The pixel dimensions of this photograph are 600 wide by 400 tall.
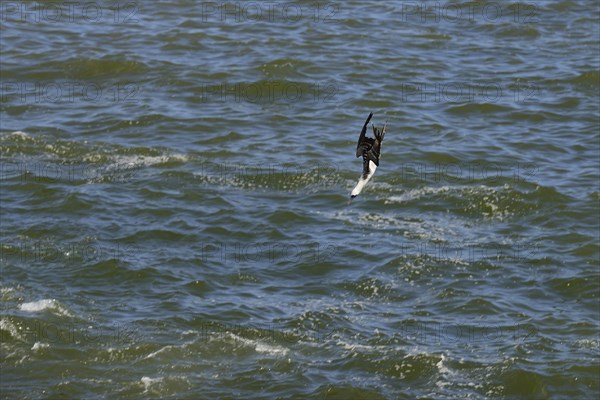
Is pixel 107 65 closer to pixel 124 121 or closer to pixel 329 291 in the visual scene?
pixel 124 121

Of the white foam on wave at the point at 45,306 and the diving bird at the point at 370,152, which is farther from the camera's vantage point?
the white foam on wave at the point at 45,306

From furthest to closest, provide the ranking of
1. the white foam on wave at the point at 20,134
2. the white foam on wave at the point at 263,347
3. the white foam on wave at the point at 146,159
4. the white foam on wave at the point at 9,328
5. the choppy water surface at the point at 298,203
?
1. the white foam on wave at the point at 20,134
2. the white foam on wave at the point at 146,159
3. the white foam on wave at the point at 9,328
4. the white foam on wave at the point at 263,347
5. the choppy water surface at the point at 298,203

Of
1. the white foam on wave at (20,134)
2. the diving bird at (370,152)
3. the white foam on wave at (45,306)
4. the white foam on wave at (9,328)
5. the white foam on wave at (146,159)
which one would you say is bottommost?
the white foam on wave at (9,328)

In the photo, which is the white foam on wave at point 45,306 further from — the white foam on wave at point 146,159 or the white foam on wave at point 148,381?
the white foam on wave at point 146,159

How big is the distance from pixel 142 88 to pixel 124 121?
94.9 inches

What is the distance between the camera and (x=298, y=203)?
26.2 m

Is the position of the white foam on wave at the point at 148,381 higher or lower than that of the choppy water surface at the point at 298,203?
lower

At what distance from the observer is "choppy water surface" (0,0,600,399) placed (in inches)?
821

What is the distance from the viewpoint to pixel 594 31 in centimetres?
3584

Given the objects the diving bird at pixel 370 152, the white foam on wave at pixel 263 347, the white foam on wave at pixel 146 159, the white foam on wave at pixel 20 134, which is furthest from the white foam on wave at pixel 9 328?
the diving bird at pixel 370 152

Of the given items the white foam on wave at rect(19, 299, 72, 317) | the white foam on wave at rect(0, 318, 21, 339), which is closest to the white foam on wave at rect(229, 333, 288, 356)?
the white foam on wave at rect(19, 299, 72, 317)

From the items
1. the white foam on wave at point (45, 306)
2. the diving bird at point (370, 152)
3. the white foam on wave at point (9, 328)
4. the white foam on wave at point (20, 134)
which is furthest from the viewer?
the white foam on wave at point (20, 134)

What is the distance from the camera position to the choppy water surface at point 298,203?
2084 cm

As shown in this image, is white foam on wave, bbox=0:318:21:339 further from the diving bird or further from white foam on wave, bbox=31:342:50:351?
the diving bird
